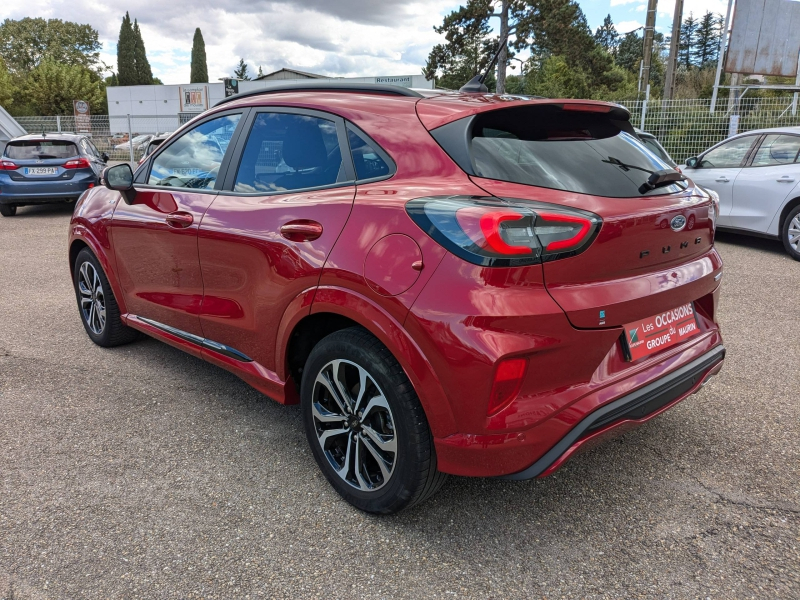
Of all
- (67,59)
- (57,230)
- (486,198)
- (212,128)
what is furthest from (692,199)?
(67,59)

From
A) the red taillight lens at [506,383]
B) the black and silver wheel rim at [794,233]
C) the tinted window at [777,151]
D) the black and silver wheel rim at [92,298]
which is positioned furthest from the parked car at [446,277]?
the tinted window at [777,151]

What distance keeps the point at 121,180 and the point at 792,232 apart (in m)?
7.49

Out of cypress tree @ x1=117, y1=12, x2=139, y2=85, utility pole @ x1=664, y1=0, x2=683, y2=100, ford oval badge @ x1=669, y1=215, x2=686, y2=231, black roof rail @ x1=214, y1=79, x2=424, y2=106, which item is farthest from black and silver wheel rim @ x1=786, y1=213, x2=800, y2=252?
cypress tree @ x1=117, y1=12, x2=139, y2=85

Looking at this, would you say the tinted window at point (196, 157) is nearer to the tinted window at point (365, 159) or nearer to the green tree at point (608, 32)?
the tinted window at point (365, 159)

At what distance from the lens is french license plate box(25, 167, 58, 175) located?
11.3 metres

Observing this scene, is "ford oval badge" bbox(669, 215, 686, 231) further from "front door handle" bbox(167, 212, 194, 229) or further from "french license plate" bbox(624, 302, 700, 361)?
"front door handle" bbox(167, 212, 194, 229)

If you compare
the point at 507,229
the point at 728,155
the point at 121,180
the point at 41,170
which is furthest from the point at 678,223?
the point at 41,170

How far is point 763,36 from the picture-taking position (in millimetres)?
18609

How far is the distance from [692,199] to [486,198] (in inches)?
40.2

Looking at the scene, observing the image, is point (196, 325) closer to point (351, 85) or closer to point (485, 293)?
point (351, 85)

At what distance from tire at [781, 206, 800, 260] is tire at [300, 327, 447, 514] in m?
7.09

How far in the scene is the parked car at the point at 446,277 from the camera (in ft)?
6.75

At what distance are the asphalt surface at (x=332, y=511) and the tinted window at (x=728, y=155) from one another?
5450 mm

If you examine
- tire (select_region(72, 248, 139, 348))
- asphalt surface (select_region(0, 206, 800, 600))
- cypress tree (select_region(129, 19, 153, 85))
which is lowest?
asphalt surface (select_region(0, 206, 800, 600))
